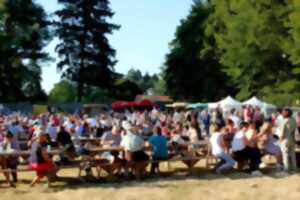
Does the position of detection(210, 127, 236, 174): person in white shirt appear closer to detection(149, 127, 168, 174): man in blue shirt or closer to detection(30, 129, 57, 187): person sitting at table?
detection(149, 127, 168, 174): man in blue shirt

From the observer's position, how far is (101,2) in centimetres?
6562

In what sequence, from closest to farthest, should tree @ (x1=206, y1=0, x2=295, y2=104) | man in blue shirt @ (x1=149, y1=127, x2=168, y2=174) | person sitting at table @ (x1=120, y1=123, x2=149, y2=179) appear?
person sitting at table @ (x1=120, y1=123, x2=149, y2=179) < man in blue shirt @ (x1=149, y1=127, x2=168, y2=174) < tree @ (x1=206, y1=0, x2=295, y2=104)

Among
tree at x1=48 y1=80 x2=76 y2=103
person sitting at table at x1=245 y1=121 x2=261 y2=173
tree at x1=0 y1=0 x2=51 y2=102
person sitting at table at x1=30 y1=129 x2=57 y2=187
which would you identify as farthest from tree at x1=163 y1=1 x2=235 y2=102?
person sitting at table at x1=30 y1=129 x2=57 y2=187

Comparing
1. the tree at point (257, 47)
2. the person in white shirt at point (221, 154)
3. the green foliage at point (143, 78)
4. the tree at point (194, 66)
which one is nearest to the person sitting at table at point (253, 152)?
the person in white shirt at point (221, 154)

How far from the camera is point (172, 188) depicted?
536 inches

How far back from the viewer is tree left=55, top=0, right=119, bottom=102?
6438 cm

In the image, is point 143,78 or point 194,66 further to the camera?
point 143,78

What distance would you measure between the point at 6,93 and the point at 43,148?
1761 inches

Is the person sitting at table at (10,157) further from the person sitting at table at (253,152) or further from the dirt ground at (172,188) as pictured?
the person sitting at table at (253,152)

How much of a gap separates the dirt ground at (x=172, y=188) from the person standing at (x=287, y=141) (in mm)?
526

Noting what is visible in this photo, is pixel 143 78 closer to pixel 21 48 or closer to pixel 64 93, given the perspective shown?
pixel 64 93

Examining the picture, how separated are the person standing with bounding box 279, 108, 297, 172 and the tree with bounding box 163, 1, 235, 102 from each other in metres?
46.1

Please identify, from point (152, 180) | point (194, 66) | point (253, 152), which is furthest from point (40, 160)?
point (194, 66)

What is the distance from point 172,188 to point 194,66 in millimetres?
52085
